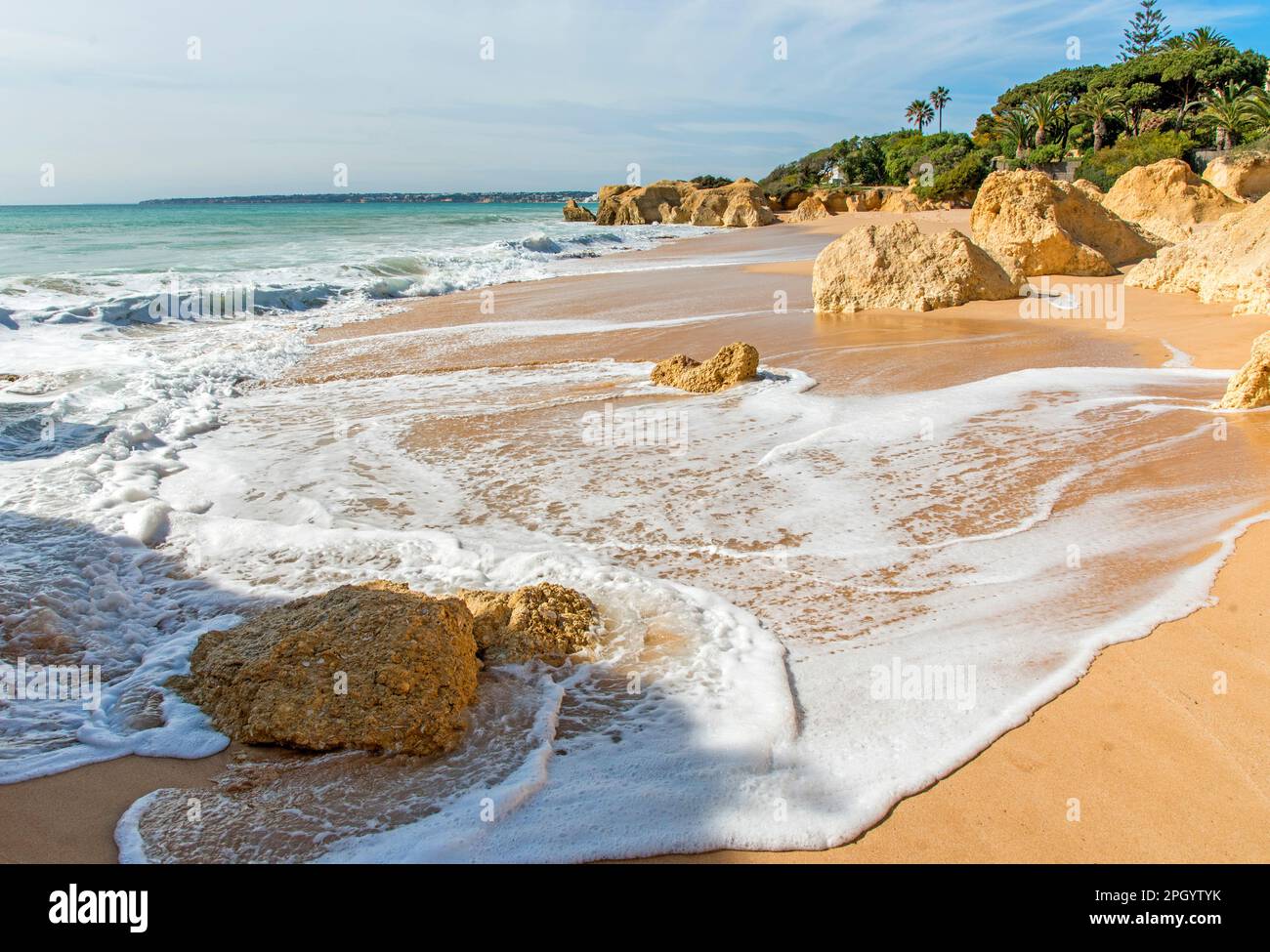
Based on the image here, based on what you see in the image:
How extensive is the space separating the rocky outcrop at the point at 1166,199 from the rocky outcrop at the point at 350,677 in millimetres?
19569

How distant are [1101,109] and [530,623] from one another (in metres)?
55.7

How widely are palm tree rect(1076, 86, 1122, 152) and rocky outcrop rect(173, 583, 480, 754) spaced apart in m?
53.9

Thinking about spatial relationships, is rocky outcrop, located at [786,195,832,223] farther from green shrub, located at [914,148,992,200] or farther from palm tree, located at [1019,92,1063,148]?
palm tree, located at [1019,92,1063,148]

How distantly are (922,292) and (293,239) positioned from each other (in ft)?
97.8

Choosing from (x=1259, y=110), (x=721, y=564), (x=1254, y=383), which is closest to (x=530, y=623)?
(x=721, y=564)

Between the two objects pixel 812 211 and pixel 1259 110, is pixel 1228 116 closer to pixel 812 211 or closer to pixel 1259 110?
pixel 1259 110

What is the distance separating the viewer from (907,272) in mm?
12031

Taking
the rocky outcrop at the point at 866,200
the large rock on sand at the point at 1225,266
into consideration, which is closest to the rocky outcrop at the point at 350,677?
the large rock on sand at the point at 1225,266

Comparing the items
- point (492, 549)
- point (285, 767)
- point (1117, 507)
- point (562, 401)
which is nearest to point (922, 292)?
point (562, 401)

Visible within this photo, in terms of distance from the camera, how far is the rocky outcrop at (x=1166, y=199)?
1823 centimetres

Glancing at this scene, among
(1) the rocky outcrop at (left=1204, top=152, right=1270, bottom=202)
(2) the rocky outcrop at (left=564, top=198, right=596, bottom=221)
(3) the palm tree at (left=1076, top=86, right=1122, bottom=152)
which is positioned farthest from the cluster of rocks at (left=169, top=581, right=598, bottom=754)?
(2) the rocky outcrop at (left=564, top=198, right=596, bottom=221)

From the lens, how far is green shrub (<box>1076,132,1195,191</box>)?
34556 millimetres

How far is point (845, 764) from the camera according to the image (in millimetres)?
2762
